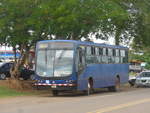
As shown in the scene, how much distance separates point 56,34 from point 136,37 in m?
10.5

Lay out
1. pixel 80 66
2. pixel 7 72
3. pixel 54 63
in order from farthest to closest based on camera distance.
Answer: pixel 7 72 < pixel 80 66 < pixel 54 63

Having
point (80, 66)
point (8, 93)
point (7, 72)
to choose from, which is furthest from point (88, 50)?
point (7, 72)

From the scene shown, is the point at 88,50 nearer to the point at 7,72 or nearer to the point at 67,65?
the point at 67,65

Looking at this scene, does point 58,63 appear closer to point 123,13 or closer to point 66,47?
point 66,47

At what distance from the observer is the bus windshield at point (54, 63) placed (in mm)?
26078

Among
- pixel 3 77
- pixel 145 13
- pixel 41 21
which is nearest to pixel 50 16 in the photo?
pixel 41 21

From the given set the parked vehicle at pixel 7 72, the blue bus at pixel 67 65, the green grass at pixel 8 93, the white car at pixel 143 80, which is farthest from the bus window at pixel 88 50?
the parked vehicle at pixel 7 72

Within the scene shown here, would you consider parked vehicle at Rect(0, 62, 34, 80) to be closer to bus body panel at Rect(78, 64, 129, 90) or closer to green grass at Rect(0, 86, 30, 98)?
bus body panel at Rect(78, 64, 129, 90)

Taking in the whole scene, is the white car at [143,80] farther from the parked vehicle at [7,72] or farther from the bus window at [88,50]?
the bus window at [88,50]

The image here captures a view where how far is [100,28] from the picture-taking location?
32219 mm

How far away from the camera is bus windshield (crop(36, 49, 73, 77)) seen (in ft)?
85.6

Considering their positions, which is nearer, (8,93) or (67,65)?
(67,65)

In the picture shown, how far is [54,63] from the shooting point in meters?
26.3

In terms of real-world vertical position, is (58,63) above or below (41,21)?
below
